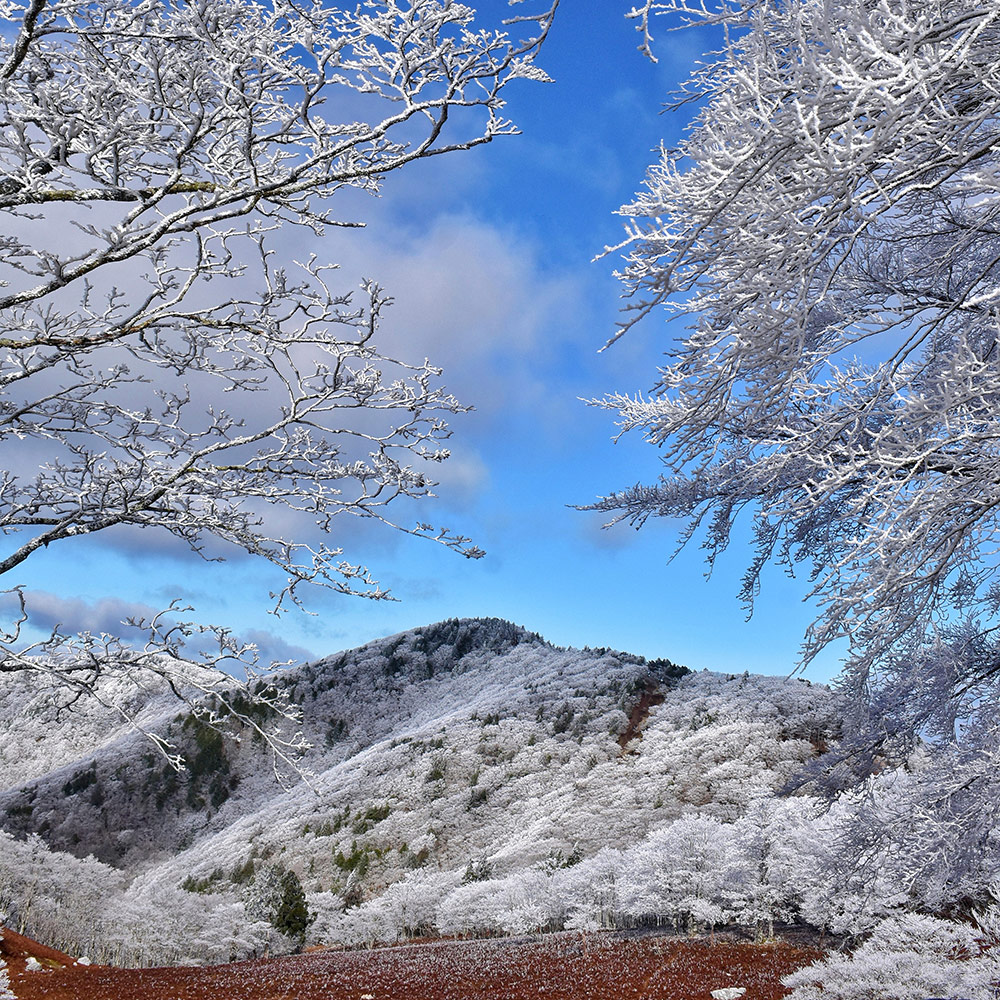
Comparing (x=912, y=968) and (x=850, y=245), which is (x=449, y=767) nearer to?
(x=912, y=968)

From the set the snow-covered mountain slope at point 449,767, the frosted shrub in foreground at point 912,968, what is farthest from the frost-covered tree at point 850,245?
the snow-covered mountain slope at point 449,767

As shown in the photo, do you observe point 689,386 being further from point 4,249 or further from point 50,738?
point 50,738

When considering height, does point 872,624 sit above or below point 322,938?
above

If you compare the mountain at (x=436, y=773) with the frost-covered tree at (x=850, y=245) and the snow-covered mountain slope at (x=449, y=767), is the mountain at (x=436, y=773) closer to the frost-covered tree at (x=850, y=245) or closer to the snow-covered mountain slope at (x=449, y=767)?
the snow-covered mountain slope at (x=449, y=767)

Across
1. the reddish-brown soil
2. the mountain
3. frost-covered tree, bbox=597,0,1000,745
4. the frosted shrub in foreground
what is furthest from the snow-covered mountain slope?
frost-covered tree, bbox=597,0,1000,745

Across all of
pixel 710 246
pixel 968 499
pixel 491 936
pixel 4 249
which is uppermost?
pixel 4 249

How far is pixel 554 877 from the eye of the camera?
2245cm

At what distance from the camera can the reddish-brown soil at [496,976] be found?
12.3 meters

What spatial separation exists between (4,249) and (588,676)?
37.0 m

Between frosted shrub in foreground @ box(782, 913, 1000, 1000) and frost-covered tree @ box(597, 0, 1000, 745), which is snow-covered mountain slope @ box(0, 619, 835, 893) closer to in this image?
frosted shrub in foreground @ box(782, 913, 1000, 1000)

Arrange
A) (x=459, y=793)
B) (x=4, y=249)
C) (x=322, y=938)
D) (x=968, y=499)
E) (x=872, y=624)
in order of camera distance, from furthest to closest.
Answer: (x=459, y=793) < (x=322, y=938) < (x=4, y=249) < (x=872, y=624) < (x=968, y=499)

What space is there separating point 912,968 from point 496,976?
324 inches

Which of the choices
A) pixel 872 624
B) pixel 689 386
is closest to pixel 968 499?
pixel 872 624

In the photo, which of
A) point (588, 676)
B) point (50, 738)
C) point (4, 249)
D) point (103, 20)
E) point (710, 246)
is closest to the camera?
point (710, 246)
